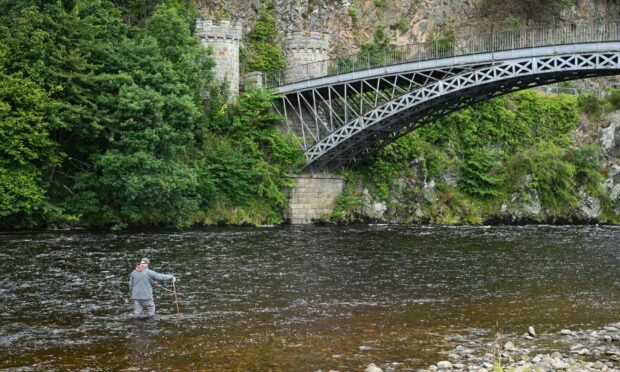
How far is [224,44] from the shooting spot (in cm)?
4488

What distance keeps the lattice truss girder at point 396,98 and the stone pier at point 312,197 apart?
105 cm

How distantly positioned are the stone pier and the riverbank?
93.4ft

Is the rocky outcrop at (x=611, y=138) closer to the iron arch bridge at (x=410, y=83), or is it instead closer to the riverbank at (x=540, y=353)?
the iron arch bridge at (x=410, y=83)

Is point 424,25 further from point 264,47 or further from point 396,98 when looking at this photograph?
point 396,98

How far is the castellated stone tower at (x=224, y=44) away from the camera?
44.4 m

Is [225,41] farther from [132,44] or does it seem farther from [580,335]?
[580,335]

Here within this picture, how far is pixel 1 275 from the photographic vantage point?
69.4ft

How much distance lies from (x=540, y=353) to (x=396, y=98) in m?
28.1

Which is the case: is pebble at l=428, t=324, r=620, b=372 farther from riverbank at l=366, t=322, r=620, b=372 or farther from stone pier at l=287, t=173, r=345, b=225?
stone pier at l=287, t=173, r=345, b=225

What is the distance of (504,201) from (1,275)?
3384 centimetres

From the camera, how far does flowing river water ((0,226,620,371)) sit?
44.1 feet

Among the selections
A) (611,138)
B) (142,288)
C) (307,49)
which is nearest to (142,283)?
(142,288)

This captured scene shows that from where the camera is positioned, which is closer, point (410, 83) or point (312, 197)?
point (410, 83)

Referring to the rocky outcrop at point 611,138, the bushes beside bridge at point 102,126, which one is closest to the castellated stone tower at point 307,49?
the bushes beside bridge at point 102,126
